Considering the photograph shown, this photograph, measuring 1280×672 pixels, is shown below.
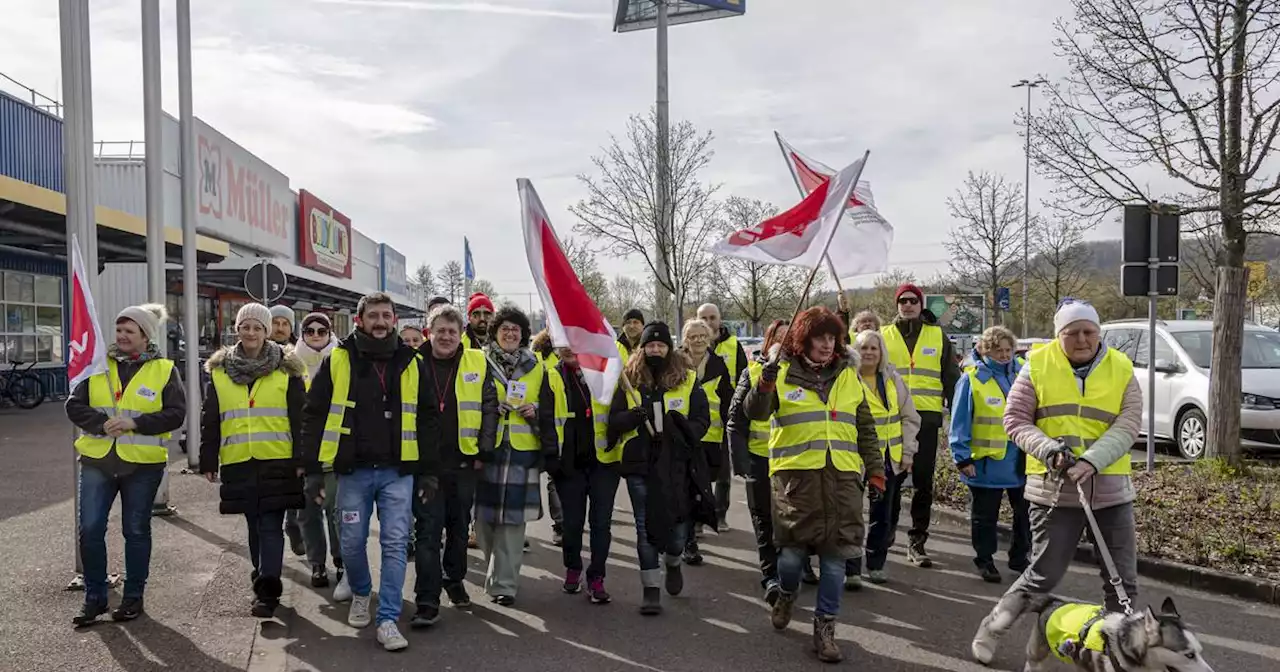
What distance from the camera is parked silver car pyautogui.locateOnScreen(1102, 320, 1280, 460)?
11852 millimetres

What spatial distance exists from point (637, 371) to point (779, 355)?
1.14 metres

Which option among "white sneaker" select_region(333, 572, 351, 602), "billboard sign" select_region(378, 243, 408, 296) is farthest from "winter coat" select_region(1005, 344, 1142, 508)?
"billboard sign" select_region(378, 243, 408, 296)

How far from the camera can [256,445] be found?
18.8 feet

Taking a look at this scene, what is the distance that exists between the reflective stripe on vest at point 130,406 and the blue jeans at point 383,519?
1.23 m

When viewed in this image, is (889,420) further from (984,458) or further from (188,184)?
(188,184)

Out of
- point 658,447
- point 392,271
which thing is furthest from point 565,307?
point 392,271

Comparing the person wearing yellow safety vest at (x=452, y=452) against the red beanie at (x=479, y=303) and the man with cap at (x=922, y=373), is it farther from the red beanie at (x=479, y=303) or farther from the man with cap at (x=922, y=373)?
the man with cap at (x=922, y=373)

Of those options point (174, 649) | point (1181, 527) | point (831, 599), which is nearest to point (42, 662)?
point (174, 649)

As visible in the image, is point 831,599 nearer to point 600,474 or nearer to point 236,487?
point 600,474

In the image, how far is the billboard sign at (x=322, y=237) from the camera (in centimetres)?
4075

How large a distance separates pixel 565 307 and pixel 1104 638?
3620mm

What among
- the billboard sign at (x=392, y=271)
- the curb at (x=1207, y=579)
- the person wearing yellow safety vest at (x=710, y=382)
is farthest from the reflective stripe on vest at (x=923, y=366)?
the billboard sign at (x=392, y=271)

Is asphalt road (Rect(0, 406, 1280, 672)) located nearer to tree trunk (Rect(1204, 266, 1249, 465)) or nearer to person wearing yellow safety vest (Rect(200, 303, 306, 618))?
person wearing yellow safety vest (Rect(200, 303, 306, 618))

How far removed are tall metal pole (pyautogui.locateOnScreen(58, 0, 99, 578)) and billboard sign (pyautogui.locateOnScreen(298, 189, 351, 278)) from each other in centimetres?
3539
